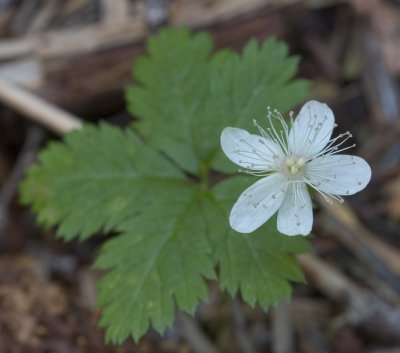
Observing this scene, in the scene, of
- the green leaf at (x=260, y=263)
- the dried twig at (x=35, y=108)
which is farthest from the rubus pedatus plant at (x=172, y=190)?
the dried twig at (x=35, y=108)

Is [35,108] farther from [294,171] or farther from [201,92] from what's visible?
[294,171]

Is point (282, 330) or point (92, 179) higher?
point (92, 179)

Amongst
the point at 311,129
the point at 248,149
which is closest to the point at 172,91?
Result: the point at 248,149

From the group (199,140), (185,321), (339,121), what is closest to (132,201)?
(199,140)

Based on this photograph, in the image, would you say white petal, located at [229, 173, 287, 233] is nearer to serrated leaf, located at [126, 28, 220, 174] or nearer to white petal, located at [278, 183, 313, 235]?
white petal, located at [278, 183, 313, 235]

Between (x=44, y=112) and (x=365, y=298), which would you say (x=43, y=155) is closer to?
(x=44, y=112)

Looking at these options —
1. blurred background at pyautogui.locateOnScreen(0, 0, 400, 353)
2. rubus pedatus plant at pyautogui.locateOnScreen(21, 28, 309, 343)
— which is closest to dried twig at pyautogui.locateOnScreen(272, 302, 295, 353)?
blurred background at pyautogui.locateOnScreen(0, 0, 400, 353)
